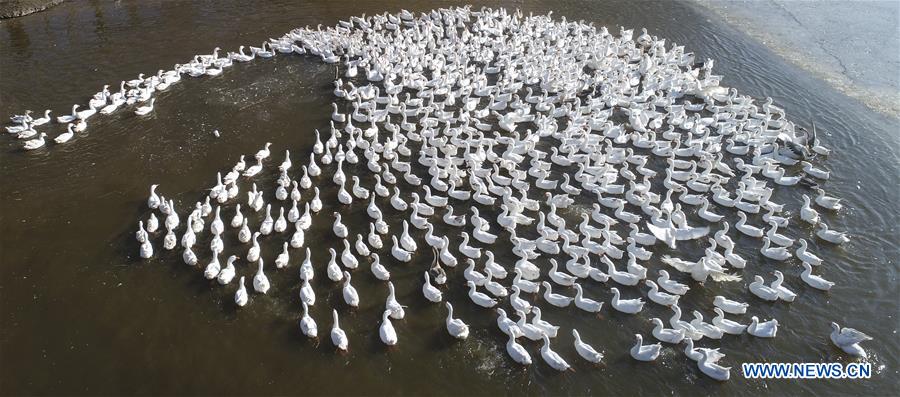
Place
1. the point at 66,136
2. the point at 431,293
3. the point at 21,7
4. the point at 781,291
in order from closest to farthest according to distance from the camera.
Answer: the point at 431,293 < the point at 781,291 < the point at 66,136 < the point at 21,7

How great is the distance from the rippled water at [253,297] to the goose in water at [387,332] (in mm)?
248

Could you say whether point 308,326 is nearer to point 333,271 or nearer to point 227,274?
point 333,271

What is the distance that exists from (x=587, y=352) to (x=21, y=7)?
28.3 m

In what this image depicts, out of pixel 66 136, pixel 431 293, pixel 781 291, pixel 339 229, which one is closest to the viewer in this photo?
pixel 431 293

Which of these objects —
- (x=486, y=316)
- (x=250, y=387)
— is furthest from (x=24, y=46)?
(x=486, y=316)

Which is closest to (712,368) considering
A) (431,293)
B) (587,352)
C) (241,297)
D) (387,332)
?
(587,352)

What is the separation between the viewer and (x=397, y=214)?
14094mm

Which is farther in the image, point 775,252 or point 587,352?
point 775,252

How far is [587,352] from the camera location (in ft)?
34.1

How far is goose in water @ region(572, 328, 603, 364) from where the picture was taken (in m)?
10.3

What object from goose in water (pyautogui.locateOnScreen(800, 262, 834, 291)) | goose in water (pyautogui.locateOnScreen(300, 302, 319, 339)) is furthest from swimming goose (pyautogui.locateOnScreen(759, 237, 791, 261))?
goose in water (pyautogui.locateOnScreen(300, 302, 319, 339))

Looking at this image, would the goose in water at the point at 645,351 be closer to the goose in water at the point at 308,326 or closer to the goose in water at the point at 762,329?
the goose in water at the point at 762,329

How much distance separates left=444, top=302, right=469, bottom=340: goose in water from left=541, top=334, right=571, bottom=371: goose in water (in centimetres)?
147

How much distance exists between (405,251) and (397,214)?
65.4 inches
